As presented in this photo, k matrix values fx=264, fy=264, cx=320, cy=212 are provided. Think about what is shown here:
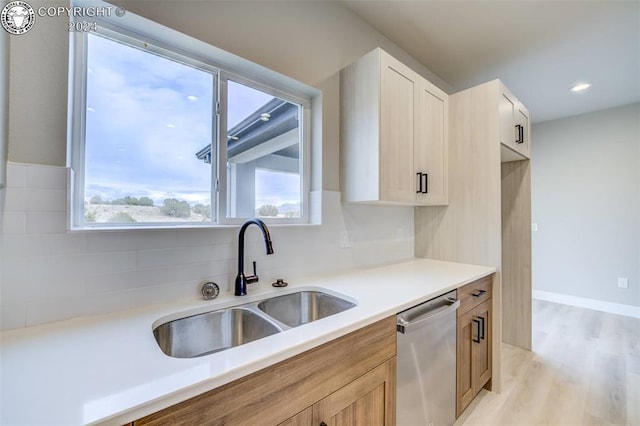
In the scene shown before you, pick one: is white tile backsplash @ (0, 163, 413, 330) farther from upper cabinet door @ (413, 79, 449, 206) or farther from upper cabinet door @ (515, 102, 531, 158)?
upper cabinet door @ (515, 102, 531, 158)

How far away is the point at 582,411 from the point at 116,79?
319cm

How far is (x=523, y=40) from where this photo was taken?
7.11 feet

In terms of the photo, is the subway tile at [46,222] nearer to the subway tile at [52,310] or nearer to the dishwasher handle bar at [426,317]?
the subway tile at [52,310]

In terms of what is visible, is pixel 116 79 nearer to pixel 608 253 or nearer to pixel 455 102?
pixel 455 102

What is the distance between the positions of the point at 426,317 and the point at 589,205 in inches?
156

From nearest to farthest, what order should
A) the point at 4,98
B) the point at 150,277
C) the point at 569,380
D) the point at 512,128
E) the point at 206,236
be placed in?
the point at 4,98, the point at 150,277, the point at 206,236, the point at 569,380, the point at 512,128

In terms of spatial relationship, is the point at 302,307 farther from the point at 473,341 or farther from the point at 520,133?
the point at 520,133

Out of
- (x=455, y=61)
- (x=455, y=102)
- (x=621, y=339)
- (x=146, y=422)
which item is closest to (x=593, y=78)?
(x=455, y=61)

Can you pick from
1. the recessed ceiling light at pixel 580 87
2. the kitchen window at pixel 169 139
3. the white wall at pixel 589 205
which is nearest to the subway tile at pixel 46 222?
the kitchen window at pixel 169 139

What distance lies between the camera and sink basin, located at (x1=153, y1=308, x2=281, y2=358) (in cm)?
100

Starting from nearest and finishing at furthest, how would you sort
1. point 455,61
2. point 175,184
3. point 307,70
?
1. point 175,184
2. point 307,70
3. point 455,61

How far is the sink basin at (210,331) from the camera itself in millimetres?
1001

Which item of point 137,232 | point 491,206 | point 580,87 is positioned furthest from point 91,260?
point 580,87

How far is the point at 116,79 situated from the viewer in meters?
1.13
